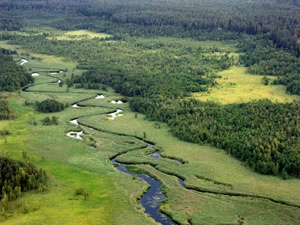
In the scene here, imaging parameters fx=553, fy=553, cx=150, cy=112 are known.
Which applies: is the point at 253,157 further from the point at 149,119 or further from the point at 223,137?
the point at 149,119

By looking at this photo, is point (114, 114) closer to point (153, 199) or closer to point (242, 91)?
point (242, 91)

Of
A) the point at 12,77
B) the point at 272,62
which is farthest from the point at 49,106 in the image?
the point at 272,62

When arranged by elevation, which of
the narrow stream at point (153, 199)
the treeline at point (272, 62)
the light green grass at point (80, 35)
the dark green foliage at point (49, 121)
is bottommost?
the narrow stream at point (153, 199)

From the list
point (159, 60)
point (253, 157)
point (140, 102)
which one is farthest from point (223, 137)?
point (159, 60)

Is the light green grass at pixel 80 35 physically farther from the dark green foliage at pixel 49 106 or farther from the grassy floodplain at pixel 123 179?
the grassy floodplain at pixel 123 179

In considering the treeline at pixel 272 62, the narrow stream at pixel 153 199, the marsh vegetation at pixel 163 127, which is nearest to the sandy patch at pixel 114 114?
the marsh vegetation at pixel 163 127

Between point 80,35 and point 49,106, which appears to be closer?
point 49,106
